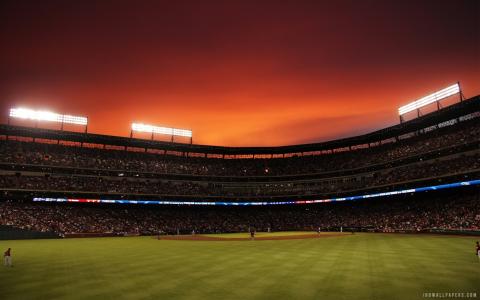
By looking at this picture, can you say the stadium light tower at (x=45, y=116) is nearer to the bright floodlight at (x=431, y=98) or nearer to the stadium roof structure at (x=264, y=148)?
the stadium roof structure at (x=264, y=148)

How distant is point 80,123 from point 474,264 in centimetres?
7588

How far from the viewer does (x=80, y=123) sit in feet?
245

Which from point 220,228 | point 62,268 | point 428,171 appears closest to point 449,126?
point 428,171

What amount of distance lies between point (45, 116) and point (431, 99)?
81.6 metres

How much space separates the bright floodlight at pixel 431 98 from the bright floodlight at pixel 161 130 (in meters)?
53.7

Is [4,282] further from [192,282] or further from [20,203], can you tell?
[20,203]

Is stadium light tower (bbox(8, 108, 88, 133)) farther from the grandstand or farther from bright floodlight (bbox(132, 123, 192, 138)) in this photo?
bright floodlight (bbox(132, 123, 192, 138))

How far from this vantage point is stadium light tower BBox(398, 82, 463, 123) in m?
62.4

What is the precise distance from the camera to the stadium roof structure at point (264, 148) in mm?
62956

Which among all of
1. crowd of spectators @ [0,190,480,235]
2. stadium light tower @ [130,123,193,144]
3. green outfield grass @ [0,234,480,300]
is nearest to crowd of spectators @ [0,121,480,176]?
stadium light tower @ [130,123,193,144]

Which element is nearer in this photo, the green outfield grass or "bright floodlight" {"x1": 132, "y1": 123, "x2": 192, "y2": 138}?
the green outfield grass

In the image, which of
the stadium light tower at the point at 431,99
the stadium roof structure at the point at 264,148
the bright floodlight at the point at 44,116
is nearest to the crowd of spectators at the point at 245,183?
the stadium roof structure at the point at 264,148

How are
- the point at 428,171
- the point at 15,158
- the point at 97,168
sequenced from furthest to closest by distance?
1. the point at 97,168
2. the point at 15,158
3. the point at 428,171

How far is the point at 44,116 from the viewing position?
230 feet
